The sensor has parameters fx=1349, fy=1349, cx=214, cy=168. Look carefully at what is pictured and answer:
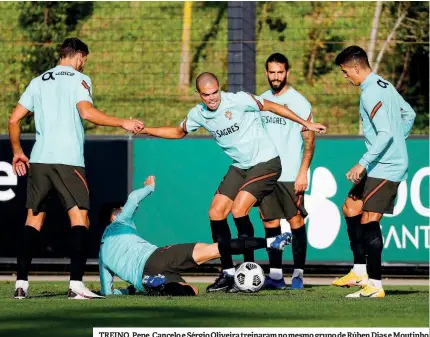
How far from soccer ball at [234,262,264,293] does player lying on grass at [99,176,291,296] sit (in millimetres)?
195

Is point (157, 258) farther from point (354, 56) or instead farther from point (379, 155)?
point (354, 56)

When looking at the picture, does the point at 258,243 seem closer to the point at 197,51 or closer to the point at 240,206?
the point at 240,206

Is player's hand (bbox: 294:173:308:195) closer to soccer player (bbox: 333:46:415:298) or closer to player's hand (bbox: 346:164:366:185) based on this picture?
soccer player (bbox: 333:46:415:298)

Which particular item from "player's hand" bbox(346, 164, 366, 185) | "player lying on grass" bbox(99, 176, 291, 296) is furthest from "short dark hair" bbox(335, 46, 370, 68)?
"player lying on grass" bbox(99, 176, 291, 296)

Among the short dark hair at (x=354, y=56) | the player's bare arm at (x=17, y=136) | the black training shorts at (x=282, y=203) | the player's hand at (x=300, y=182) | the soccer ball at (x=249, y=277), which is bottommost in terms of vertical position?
the soccer ball at (x=249, y=277)

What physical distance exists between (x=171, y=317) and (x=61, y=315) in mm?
804

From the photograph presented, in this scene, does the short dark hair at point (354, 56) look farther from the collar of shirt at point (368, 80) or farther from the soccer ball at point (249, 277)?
the soccer ball at point (249, 277)

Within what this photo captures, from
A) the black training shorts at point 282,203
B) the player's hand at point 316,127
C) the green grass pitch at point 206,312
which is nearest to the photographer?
the green grass pitch at point 206,312

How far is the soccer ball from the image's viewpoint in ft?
38.3

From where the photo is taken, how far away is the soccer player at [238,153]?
1210 cm

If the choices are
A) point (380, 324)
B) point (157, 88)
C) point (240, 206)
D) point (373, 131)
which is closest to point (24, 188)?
point (240, 206)

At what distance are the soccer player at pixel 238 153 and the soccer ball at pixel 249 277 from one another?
11.4 inches

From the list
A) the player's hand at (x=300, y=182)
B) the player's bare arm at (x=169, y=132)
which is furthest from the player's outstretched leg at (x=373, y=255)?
the player's bare arm at (x=169, y=132)

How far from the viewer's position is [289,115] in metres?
11.9
